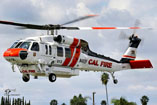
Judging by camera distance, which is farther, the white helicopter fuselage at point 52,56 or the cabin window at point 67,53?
the cabin window at point 67,53

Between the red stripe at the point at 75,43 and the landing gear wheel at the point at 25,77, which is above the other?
the red stripe at the point at 75,43

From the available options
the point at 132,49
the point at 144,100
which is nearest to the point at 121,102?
the point at 144,100

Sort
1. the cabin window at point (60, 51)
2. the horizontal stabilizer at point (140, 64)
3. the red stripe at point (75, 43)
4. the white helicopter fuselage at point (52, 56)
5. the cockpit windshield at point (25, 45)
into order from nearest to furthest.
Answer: the white helicopter fuselage at point (52, 56) → the cockpit windshield at point (25, 45) → the cabin window at point (60, 51) → the red stripe at point (75, 43) → the horizontal stabilizer at point (140, 64)

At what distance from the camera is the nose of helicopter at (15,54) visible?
37.3 m

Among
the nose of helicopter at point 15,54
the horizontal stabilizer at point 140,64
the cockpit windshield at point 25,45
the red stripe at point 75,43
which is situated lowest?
the nose of helicopter at point 15,54

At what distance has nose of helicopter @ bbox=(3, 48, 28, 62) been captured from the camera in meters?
37.3

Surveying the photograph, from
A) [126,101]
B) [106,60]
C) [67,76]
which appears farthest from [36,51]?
[126,101]

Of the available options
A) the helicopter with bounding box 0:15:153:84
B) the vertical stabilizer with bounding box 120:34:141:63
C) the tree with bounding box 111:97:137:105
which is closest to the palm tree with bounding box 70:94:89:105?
the tree with bounding box 111:97:137:105

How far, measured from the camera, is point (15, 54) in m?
37.3

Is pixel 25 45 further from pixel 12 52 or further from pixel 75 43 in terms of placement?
pixel 75 43

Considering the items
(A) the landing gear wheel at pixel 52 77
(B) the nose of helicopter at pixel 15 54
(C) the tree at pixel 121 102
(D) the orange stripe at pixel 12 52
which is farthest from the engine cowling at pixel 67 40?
(C) the tree at pixel 121 102

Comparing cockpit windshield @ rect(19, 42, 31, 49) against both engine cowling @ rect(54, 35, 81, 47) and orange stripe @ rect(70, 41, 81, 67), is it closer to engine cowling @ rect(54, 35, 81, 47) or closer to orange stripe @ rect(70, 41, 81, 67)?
engine cowling @ rect(54, 35, 81, 47)

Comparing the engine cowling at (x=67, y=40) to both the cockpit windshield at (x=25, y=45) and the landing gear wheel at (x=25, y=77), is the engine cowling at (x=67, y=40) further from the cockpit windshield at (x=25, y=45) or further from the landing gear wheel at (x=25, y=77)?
the landing gear wheel at (x=25, y=77)

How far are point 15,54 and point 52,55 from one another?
338 centimetres
